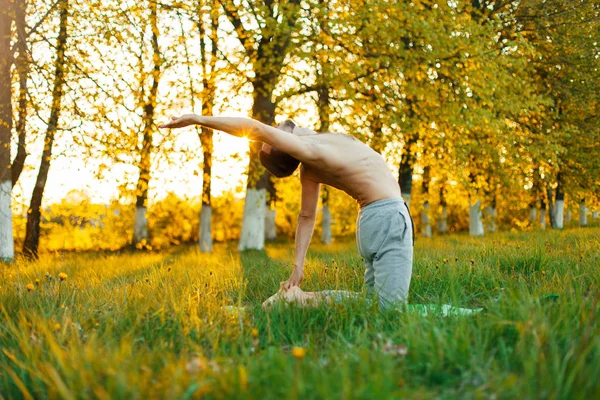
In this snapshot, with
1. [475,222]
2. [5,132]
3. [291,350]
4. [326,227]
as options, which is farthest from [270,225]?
[291,350]

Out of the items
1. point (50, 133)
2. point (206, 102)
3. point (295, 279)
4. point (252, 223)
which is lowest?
point (295, 279)

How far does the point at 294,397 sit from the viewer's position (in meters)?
2.14

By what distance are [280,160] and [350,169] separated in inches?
22.1

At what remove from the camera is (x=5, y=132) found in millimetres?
11562

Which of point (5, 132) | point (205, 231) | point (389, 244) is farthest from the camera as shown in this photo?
point (205, 231)

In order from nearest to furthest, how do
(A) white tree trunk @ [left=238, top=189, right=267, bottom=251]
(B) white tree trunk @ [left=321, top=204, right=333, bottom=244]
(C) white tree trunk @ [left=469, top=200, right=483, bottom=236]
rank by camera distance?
(A) white tree trunk @ [left=238, top=189, right=267, bottom=251]
(C) white tree trunk @ [left=469, top=200, right=483, bottom=236]
(B) white tree trunk @ [left=321, top=204, right=333, bottom=244]

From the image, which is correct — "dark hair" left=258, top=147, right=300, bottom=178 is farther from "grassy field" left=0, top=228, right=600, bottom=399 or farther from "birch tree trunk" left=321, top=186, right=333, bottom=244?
"birch tree trunk" left=321, top=186, right=333, bottom=244

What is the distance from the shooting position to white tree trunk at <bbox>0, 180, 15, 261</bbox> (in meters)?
11.6

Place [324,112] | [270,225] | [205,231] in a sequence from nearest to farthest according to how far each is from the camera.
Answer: [324,112]
[205,231]
[270,225]

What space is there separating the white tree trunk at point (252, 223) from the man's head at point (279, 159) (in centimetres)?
963

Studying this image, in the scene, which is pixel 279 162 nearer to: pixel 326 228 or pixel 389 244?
pixel 389 244

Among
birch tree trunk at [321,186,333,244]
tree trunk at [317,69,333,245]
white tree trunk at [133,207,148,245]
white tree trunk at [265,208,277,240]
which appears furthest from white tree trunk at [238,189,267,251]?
white tree trunk at [265,208,277,240]

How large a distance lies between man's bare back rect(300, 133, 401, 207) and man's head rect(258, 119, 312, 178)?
0.43 ft

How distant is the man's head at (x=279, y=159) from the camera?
4410 mm
